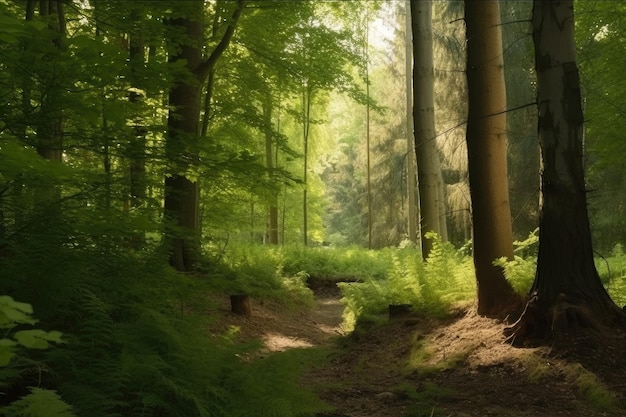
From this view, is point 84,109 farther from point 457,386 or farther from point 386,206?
point 386,206

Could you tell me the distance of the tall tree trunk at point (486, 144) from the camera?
270 inches

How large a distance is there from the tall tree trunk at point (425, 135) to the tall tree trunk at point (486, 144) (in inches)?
125

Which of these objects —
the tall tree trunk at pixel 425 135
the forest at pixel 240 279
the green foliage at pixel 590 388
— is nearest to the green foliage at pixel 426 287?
the forest at pixel 240 279

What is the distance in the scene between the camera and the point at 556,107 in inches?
218

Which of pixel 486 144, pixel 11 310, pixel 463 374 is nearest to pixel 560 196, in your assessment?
pixel 486 144

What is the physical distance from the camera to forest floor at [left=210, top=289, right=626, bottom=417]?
4.53 metres

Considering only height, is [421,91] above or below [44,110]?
above

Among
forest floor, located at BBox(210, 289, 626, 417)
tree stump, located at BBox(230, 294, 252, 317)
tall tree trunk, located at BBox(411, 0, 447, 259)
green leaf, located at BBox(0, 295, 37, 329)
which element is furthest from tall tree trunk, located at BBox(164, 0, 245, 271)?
green leaf, located at BBox(0, 295, 37, 329)

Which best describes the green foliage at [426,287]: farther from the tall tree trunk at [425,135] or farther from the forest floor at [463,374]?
the tall tree trunk at [425,135]

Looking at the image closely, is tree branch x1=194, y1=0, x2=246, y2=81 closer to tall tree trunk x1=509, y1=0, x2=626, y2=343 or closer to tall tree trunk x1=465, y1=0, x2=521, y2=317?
tall tree trunk x1=465, y1=0, x2=521, y2=317

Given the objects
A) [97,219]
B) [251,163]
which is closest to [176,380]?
[97,219]

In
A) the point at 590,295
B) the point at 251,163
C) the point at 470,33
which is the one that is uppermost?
the point at 470,33

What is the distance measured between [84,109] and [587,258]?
4905mm

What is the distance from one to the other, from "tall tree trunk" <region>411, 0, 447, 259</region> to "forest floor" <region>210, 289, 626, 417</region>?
2691mm
